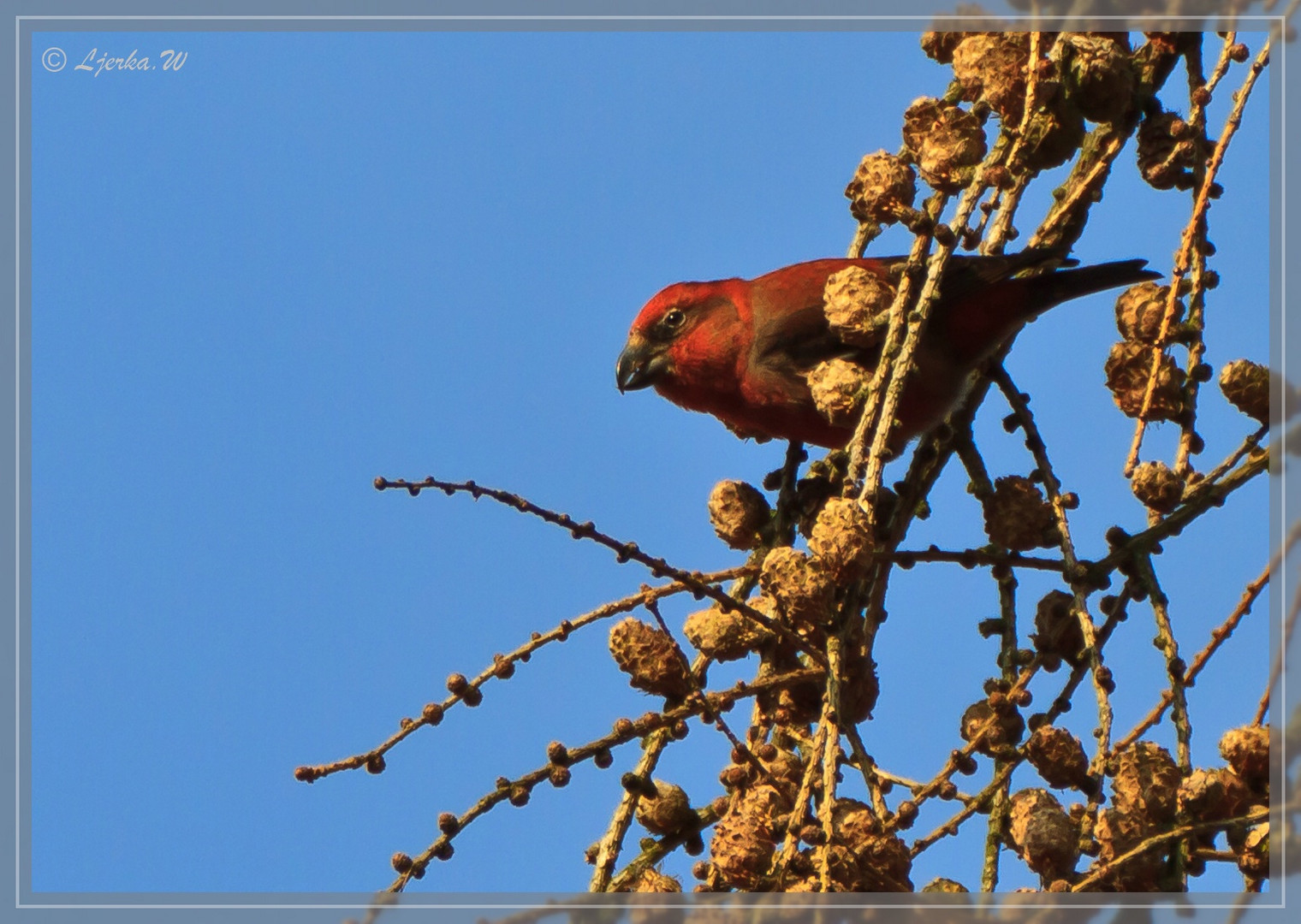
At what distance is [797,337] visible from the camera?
3791mm

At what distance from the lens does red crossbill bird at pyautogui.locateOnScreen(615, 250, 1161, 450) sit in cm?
295

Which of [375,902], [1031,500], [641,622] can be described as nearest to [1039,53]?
[1031,500]

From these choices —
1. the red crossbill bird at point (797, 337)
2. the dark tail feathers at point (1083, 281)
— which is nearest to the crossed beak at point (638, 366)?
the red crossbill bird at point (797, 337)

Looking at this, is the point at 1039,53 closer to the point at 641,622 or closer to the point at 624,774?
the point at 641,622

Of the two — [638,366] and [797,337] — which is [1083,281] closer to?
[797,337]

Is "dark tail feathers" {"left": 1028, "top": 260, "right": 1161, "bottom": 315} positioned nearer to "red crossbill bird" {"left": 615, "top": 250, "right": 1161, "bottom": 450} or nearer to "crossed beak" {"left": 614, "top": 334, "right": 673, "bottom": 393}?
"red crossbill bird" {"left": 615, "top": 250, "right": 1161, "bottom": 450}

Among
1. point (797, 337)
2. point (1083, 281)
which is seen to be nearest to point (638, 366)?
point (797, 337)

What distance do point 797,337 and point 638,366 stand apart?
2.05 feet

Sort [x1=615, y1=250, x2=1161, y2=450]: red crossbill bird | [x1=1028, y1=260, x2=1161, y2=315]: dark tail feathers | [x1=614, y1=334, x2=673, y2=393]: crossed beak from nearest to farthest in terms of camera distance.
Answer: [x1=615, y1=250, x2=1161, y2=450]: red crossbill bird
[x1=1028, y1=260, x2=1161, y2=315]: dark tail feathers
[x1=614, y1=334, x2=673, y2=393]: crossed beak

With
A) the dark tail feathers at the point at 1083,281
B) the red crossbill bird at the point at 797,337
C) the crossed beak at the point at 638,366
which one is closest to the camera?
the red crossbill bird at the point at 797,337

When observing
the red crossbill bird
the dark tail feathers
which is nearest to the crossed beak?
the red crossbill bird

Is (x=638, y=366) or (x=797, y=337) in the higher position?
(x=638, y=366)

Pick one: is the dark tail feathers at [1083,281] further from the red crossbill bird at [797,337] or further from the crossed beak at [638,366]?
the crossed beak at [638,366]

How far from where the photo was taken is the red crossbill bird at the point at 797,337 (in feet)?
9.69
